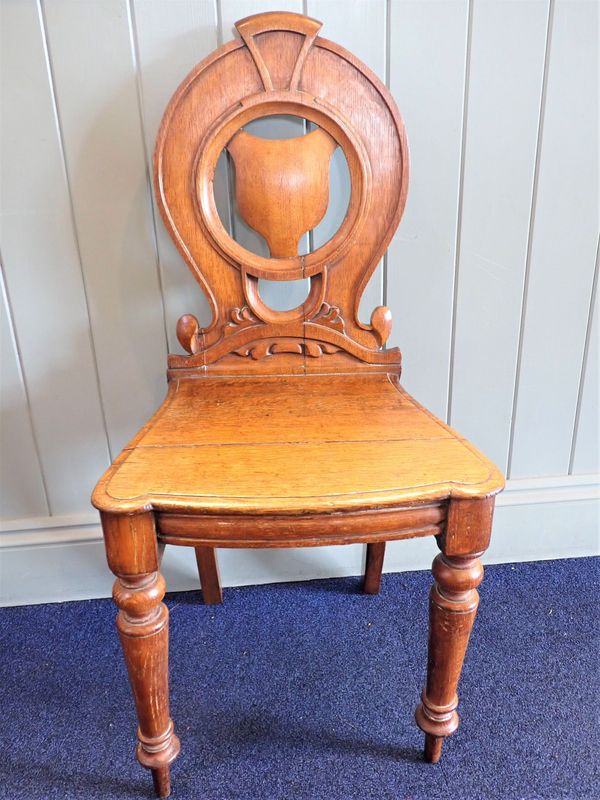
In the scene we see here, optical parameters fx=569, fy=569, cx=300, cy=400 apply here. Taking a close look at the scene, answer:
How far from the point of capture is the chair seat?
66cm

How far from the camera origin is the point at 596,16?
3.46 ft

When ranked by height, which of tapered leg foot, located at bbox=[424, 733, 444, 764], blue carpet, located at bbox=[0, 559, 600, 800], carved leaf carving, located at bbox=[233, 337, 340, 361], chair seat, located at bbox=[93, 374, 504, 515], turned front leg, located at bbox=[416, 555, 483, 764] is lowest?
blue carpet, located at bbox=[0, 559, 600, 800]

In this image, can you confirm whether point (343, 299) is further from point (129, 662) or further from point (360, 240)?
point (129, 662)

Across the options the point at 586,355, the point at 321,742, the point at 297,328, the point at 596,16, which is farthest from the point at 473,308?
the point at 321,742

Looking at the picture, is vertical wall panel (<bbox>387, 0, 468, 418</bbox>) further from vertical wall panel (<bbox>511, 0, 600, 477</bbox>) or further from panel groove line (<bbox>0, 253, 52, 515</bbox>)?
panel groove line (<bbox>0, 253, 52, 515</bbox>)

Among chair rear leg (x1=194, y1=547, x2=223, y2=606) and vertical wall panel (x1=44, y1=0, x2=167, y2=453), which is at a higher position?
vertical wall panel (x1=44, y1=0, x2=167, y2=453)

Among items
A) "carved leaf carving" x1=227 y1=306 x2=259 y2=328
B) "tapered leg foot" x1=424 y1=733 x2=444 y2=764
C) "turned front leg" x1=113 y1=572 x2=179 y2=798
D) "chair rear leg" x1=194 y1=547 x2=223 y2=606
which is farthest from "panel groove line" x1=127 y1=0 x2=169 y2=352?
"tapered leg foot" x1=424 y1=733 x2=444 y2=764

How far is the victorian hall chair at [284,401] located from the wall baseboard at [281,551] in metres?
0.15

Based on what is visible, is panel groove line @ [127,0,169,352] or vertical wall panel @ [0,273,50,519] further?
vertical wall panel @ [0,273,50,519]

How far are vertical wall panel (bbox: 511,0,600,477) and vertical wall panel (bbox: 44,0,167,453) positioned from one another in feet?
2.58

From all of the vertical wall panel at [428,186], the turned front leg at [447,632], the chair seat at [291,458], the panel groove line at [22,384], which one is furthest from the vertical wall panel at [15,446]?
the turned front leg at [447,632]

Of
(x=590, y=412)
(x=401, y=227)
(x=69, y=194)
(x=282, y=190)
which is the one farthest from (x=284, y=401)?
(x=590, y=412)

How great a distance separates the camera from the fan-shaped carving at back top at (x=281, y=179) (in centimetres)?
96

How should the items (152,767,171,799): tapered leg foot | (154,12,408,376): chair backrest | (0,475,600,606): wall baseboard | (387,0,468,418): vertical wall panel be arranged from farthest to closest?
(0,475,600,606): wall baseboard
(387,0,468,418): vertical wall panel
(154,12,408,376): chair backrest
(152,767,171,799): tapered leg foot
